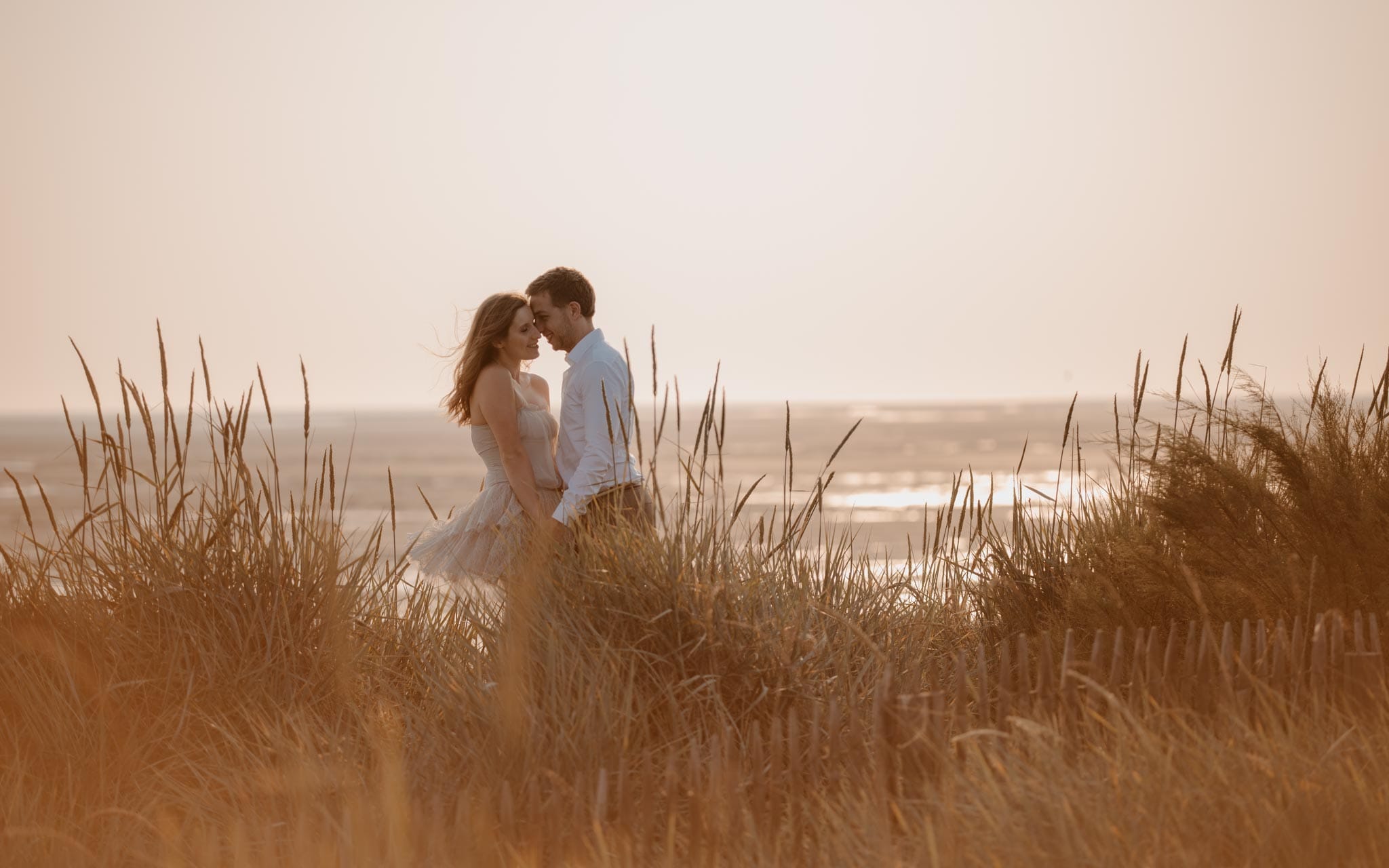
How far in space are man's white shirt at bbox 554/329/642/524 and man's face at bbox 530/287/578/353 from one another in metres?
0.06

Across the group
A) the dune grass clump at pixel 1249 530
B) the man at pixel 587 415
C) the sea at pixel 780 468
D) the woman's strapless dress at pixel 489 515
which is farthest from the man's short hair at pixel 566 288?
the dune grass clump at pixel 1249 530

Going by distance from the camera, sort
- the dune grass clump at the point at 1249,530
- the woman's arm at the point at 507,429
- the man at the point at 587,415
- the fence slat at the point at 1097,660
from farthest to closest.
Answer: the woman's arm at the point at 507,429 < the man at the point at 587,415 < the dune grass clump at the point at 1249,530 < the fence slat at the point at 1097,660

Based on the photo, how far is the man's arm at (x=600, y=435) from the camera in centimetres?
426

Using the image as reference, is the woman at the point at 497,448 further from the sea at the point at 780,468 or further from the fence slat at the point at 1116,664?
the fence slat at the point at 1116,664

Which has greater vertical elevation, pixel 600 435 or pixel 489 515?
pixel 600 435

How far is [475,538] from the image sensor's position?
4.74 meters

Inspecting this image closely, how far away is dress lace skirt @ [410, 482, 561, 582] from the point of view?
459cm

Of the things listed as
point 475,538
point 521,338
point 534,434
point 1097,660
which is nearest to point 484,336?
point 521,338

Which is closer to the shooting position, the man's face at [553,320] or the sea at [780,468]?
the man's face at [553,320]

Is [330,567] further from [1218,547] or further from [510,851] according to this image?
[1218,547]

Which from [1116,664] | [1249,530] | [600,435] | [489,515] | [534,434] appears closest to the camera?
[1116,664]

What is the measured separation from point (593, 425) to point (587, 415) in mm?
58

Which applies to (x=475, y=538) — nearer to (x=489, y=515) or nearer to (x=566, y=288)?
(x=489, y=515)

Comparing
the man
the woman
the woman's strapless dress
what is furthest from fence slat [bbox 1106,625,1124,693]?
the woman's strapless dress
